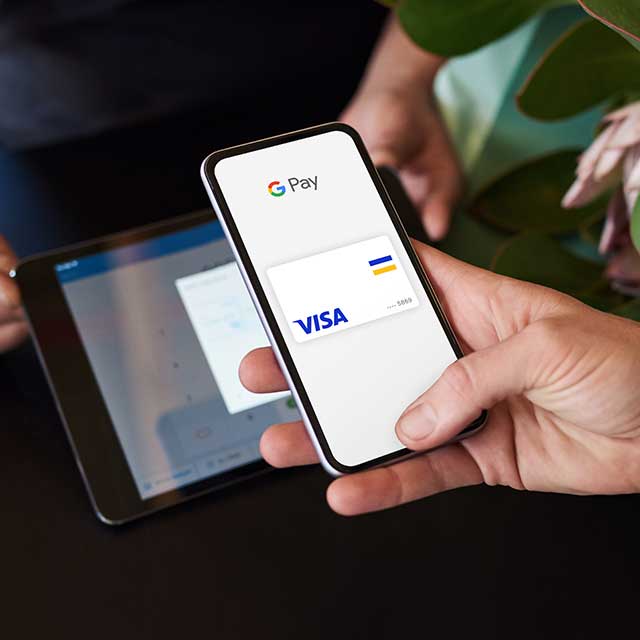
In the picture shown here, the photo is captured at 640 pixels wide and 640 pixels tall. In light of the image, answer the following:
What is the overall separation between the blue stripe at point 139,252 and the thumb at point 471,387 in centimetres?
24

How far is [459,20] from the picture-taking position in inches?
20.5

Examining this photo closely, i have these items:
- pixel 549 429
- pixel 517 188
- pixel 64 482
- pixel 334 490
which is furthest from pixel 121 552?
pixel 517 188

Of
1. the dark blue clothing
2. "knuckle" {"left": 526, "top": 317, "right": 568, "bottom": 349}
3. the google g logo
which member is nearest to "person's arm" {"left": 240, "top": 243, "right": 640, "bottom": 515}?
"knuckle" {"left": 526, "top": 317, "right": 568, "bottom": 349}

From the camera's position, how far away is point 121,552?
53 centimetres

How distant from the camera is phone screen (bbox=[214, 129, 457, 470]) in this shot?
0.47 meters

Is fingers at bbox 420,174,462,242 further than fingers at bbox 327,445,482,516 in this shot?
Yes

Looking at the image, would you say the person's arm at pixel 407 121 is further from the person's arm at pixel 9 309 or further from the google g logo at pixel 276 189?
the person's arm at pixel 9 309

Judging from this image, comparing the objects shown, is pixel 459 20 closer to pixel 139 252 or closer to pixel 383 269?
pixel 383 269

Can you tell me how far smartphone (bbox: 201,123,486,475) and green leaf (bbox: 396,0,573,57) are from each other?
0.27 feet

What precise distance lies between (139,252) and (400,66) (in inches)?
14.8

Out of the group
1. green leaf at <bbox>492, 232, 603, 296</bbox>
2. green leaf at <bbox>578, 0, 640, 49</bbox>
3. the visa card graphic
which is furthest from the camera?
green leaf at <bbox>492, 232, 603, 296</bbox>

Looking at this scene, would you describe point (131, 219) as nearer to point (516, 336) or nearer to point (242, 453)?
point (242, 453)

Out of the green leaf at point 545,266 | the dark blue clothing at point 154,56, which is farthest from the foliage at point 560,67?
the dark blue clothing at point 154,56

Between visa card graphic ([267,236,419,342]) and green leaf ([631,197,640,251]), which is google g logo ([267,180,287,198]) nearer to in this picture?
visa card graphic ([267,236,419,342])
